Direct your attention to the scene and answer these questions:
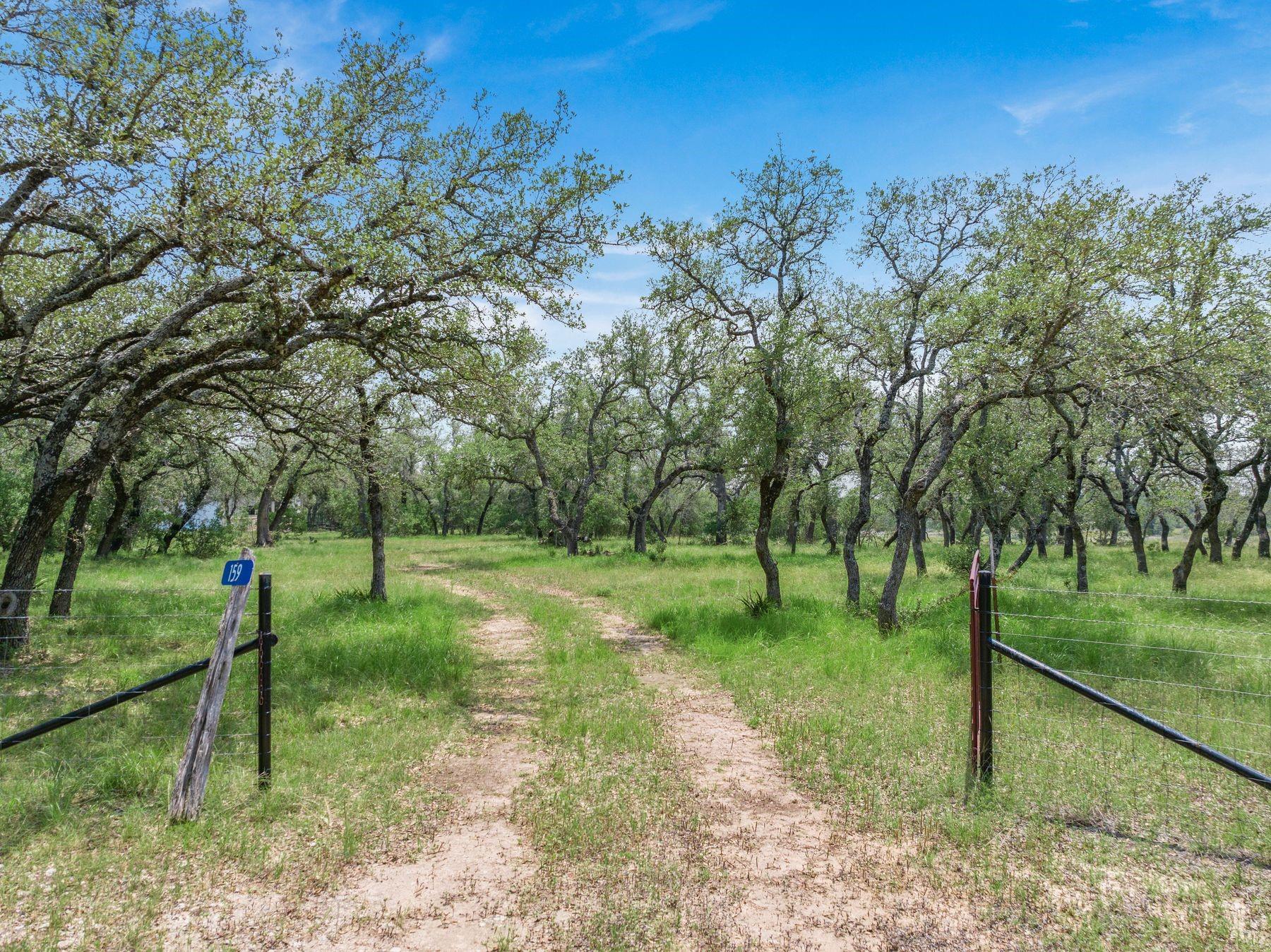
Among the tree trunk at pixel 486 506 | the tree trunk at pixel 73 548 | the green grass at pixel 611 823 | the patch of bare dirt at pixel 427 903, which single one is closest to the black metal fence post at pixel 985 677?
the green grass at pixel 611 823

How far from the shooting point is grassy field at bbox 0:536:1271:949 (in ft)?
13.5

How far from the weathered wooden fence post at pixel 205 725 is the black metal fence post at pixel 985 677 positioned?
6.31 m

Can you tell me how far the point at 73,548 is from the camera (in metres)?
11.9

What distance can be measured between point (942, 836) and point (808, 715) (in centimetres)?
289

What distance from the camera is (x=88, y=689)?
8320mm

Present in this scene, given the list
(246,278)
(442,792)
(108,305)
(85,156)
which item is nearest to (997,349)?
(442,792)

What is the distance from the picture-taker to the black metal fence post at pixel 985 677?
5.56 metres

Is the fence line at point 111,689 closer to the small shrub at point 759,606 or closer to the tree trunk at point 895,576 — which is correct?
the small shrub at point 759,606

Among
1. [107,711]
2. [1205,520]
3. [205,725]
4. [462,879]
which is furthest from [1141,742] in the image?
[1205,520]

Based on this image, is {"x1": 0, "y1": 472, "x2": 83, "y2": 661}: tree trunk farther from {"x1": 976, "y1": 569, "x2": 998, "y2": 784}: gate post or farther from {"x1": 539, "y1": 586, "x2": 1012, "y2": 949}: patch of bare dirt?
{"x1": 976, "y1": 569, "x2": 998, "y2": 784}: gate post

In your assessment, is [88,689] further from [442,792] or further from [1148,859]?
A: [1148,859]

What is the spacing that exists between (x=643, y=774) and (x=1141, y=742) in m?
5.34

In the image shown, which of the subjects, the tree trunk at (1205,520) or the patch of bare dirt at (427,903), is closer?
the patch of bare dirt at (427,903)

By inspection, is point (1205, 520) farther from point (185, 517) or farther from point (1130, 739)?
point (185, 517)
